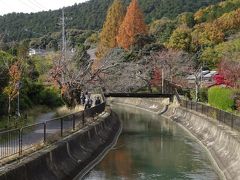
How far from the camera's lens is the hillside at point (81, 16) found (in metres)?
133

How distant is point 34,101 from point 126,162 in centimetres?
1584

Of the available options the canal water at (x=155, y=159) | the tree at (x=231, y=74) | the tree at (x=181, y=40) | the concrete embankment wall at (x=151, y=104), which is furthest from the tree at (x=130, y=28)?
the canal water at (x=155, y=159)

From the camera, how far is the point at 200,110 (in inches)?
1439

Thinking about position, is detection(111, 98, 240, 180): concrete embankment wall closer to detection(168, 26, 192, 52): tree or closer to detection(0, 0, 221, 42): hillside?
detection(168, 26, 192, 52): tree

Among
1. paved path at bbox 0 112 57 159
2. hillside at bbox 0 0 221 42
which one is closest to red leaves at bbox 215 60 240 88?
paved path at bbox 0 112 57 159

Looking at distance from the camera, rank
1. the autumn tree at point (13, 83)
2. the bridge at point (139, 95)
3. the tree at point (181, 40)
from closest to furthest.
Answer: the autumn tree at point (13, 83) < the bridge at point (139, 95) < the tree at point (181, 40)

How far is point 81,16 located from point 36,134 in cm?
14249

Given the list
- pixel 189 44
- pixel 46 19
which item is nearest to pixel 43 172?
pixel 189 44

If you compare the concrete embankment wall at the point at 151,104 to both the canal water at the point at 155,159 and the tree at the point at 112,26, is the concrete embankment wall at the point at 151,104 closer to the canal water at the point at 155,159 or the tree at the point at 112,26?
the canal water at the point at 155,159

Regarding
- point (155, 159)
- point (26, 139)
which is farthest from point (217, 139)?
point (26, 139)

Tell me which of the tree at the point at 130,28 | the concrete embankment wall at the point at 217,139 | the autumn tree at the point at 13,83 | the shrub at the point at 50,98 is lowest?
the concrete embankment wall at the point at 217,139

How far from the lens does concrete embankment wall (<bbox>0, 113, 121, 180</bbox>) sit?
12.8 meters

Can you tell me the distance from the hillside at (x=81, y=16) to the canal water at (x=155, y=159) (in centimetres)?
9744

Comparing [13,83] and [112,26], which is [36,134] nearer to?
[13,83]
